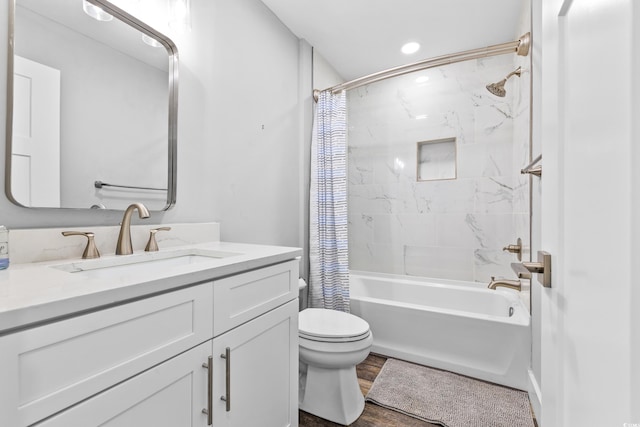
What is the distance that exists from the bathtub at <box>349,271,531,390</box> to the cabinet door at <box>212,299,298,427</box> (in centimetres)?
107

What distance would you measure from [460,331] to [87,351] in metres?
2.00

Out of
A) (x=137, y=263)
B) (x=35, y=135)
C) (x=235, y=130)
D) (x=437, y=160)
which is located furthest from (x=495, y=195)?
(x=35, y=135)

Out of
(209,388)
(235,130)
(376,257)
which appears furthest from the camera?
(376,257)

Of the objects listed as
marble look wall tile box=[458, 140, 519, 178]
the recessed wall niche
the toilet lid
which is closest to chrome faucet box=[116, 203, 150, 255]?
the toilet lid

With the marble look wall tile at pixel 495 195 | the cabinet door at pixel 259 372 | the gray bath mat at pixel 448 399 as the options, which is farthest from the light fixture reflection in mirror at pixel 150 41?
the marble look wall tile at pixel 495 195

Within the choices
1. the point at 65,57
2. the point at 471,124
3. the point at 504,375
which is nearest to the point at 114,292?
the point at 65,57

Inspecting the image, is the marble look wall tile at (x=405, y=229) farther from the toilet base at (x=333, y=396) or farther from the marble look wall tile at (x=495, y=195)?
the toilet base at (x=333, y=396)

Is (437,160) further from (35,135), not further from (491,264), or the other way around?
(35,135)

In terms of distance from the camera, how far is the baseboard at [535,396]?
1498mm

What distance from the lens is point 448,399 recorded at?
1704 mm

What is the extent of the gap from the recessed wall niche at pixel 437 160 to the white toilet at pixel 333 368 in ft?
5.76

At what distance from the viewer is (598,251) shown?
1.33 ft

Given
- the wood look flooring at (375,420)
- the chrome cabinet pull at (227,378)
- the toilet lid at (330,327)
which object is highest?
the chrome cabinet pull at (227,378)

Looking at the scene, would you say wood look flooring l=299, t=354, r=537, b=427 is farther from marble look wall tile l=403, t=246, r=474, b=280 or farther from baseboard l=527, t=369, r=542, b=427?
marble look wall tile l=403, t=246, r=474, b=280
